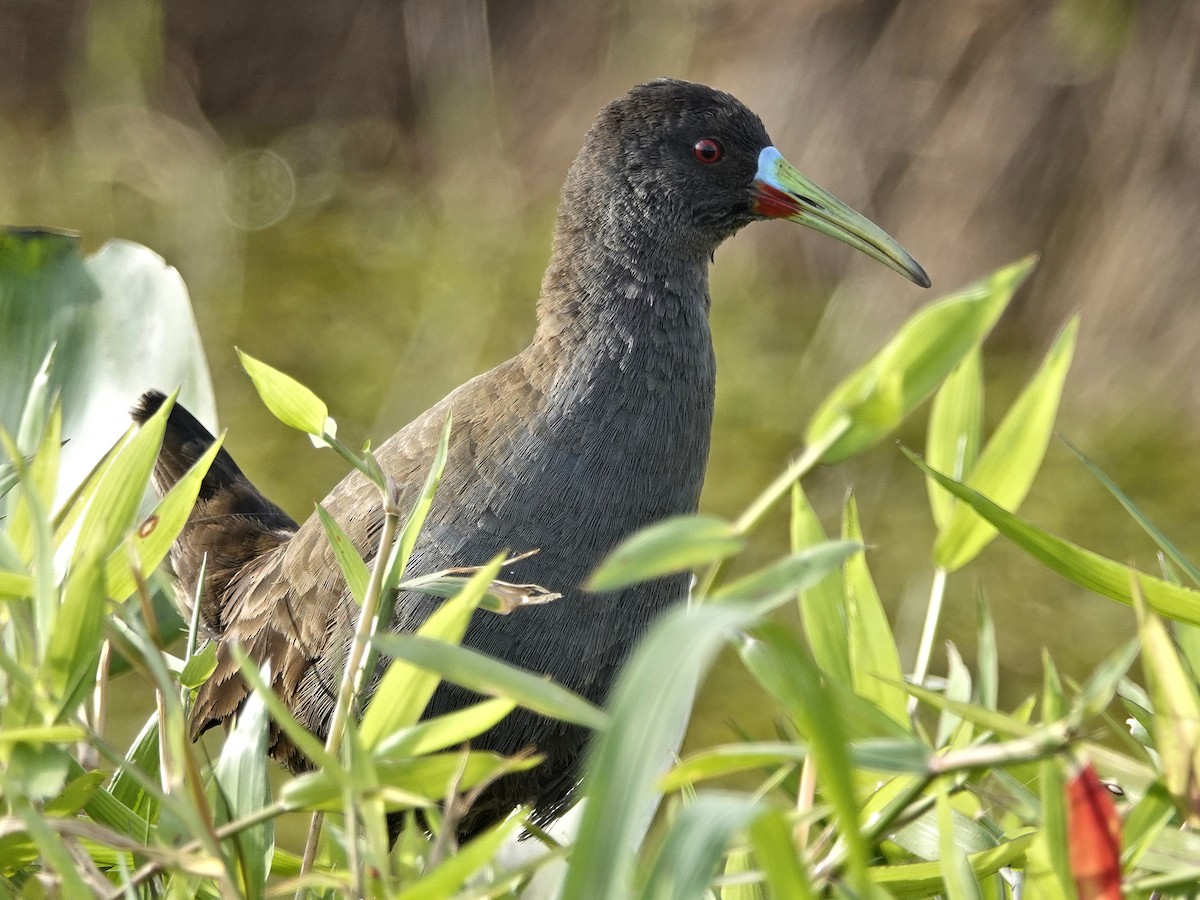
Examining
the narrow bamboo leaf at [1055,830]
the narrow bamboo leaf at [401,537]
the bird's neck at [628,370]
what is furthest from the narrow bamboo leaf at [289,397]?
the bird's neck at [628,370]

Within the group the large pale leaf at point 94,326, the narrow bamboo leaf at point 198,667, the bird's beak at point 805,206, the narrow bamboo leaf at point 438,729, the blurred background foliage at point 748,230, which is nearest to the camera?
the narrow bamboo leaf at point 438,729

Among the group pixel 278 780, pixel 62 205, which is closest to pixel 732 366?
pixel 278 780

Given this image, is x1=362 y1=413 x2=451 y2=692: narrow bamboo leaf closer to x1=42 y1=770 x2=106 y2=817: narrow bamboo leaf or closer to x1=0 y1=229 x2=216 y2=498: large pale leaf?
x1=42 y1=770 x2=106 y2=817: narrow bamboo leaf

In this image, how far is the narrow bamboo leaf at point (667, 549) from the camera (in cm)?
28

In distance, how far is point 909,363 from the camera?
0.34 metres

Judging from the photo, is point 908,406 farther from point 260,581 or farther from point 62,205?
point 62,205

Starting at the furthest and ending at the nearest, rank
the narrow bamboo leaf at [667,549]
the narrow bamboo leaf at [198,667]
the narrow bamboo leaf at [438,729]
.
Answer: the narrow bamboo leaf at [198,667], the narrow bamboo leaf at [438,729], the narrow bamboo leaf at [667,549]

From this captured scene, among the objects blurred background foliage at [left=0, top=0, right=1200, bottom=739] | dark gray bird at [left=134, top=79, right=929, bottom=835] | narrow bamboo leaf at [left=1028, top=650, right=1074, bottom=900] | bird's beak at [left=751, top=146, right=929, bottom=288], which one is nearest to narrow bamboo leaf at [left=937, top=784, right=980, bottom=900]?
narrow bamboo leaf at [left=1028, top=650, right=1074, bottom=900]

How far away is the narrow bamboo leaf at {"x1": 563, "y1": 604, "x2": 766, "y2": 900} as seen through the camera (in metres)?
0.28

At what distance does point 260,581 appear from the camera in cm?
102

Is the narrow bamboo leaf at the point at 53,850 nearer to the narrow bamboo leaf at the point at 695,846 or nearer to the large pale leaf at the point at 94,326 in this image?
the narrow bamboo leaf at the point at 695,846

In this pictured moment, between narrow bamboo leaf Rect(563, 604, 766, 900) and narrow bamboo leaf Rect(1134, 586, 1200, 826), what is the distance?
0.45ft

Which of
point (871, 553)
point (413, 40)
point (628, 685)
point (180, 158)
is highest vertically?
point (413, 40)

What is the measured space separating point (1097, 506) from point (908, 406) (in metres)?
1.54
